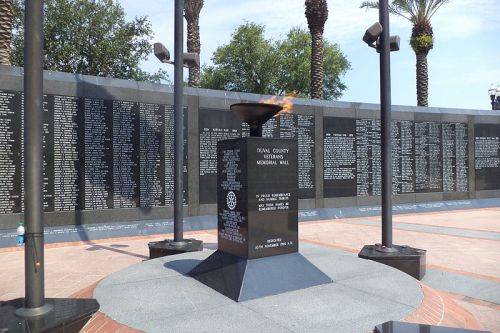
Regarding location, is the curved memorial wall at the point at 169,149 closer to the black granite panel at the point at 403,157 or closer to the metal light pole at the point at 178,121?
the black granite panel at the point at 403,157

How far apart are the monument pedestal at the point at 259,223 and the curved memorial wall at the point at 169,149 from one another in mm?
5821

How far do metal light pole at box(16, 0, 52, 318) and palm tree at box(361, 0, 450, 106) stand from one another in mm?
22948

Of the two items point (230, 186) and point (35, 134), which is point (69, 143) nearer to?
point (230, 186)

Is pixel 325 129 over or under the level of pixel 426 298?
over

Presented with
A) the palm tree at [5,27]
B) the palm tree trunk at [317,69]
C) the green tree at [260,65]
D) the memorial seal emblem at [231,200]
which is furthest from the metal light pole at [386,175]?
the green tree at [260,65]

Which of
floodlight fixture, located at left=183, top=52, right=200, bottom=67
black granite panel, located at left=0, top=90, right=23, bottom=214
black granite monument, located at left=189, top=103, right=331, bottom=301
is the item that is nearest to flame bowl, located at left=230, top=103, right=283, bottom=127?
black granite monument, located at left=189, top=103, right=331, bottom=301

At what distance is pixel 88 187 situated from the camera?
1036cm

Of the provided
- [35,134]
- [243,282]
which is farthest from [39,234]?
[243,282]

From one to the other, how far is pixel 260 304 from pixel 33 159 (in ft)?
8.57

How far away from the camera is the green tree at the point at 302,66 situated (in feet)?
120

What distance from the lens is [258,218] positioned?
523 centimetres

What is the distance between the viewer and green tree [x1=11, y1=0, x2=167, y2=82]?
24.0 m

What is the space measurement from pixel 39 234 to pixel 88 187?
698 centimetres

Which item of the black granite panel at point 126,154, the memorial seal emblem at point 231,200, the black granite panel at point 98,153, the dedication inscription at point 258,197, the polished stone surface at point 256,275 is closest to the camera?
the polished stone surface at point 256,275
